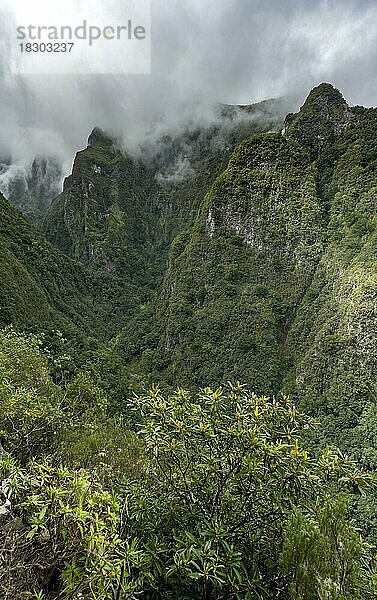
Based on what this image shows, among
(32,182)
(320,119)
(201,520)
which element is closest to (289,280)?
(320,119)

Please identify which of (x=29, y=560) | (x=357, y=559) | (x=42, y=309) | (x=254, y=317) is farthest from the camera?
(x=254, y=317)

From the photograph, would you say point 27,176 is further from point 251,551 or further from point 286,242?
point 251,551

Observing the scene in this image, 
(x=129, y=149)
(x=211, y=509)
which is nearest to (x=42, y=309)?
(x=211, y=509)

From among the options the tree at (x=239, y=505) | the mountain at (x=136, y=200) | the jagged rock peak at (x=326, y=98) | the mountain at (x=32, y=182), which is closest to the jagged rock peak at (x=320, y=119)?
the jagged rock peak at (x=326, y=98)

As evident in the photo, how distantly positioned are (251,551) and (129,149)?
123 metres

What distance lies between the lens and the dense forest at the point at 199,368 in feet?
9.78

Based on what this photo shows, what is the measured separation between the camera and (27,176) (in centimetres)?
13675

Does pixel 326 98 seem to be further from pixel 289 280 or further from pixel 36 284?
pixel 36 284

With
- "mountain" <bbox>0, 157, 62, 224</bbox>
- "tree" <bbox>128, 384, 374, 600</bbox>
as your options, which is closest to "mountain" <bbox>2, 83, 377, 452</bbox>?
"tree" <bbox>128, 384, 374, 600</bbox>

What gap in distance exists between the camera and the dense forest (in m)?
2.98

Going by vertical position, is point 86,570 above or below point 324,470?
below

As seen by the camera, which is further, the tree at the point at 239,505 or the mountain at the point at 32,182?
the mountain at the point at 32,182

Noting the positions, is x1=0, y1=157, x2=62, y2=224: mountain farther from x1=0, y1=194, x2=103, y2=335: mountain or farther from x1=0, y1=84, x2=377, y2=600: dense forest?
x1=0, y1=194, x2=103, y2=335: mountain

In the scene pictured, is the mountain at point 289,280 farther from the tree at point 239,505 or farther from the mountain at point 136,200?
the tree at point 239,505
